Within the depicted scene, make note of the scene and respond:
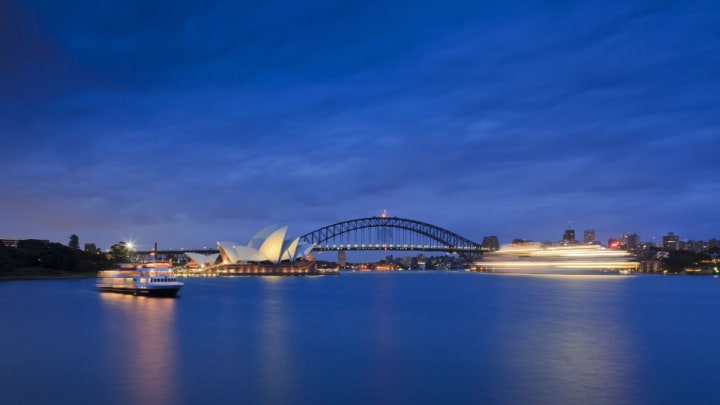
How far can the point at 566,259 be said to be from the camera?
10469 cm

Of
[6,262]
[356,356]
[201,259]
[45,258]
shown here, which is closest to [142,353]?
[356,356]

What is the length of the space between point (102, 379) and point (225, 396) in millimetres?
4367

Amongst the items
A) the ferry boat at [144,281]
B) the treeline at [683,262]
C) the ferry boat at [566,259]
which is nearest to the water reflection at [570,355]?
the ferry boat at [144,281]

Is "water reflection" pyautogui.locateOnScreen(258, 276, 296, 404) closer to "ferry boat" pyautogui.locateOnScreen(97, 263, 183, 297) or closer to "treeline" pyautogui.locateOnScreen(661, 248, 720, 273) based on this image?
"ferry boat" pyautogui.locateOnScreen(97, 263, 183, 297)

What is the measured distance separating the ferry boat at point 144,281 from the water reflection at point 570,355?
29893mm

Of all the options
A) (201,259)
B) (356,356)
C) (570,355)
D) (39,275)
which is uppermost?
(201,259)

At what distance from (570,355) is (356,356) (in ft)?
25.2

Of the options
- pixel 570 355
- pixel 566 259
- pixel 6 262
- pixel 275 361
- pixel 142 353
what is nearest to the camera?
pixel 275 361

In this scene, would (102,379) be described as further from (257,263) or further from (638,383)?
(257,263)

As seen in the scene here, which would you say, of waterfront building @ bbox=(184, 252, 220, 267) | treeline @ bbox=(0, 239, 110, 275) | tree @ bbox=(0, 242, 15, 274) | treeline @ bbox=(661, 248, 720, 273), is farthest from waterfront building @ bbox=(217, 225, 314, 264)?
treeline @ bbox=(661, 248, 720, 273)

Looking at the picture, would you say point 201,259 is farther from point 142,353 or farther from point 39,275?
point 142,353

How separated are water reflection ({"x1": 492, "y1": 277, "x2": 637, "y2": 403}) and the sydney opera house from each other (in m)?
77.9

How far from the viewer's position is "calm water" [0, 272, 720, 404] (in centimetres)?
1555

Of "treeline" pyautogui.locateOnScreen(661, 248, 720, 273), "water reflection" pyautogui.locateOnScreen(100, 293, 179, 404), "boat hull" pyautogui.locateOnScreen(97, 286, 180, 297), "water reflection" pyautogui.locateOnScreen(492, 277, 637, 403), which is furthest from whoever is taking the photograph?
"treeline" pyautogui.locateOnScreen(661, 248, 720, 273)
